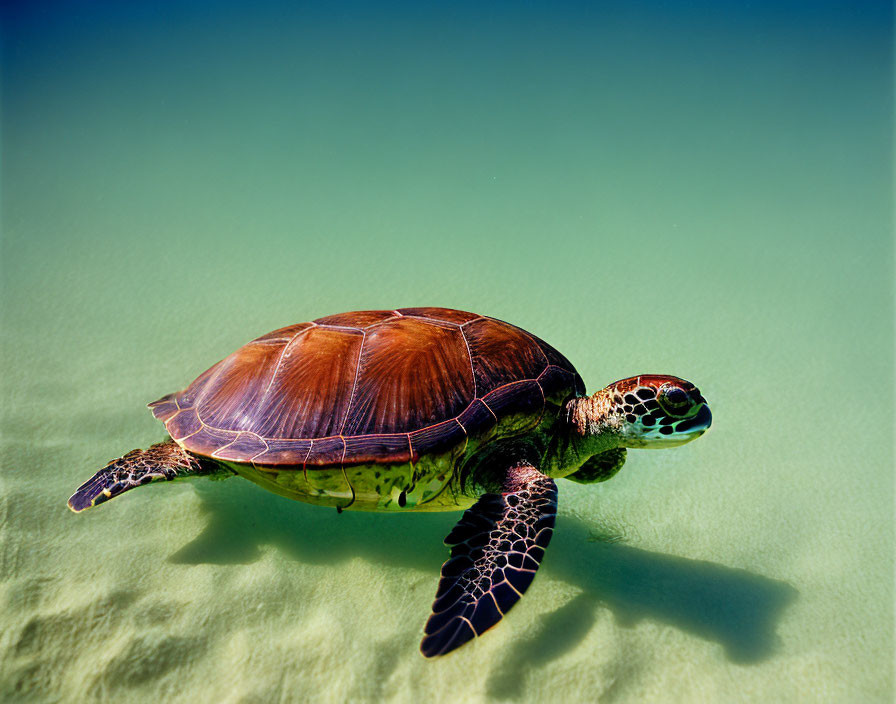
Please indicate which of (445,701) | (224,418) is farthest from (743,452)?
(224,418)

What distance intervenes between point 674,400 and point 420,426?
681 millimetres

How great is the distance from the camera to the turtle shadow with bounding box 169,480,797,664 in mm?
1347

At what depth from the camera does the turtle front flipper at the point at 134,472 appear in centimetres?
145

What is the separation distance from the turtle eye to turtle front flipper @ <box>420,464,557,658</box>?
379mm

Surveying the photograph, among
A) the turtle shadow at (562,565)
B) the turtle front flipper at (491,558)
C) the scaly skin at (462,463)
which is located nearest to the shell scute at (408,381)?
the scaly skin at (462,463)

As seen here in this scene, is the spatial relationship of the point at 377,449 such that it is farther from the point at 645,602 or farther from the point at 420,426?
the point at 645,602

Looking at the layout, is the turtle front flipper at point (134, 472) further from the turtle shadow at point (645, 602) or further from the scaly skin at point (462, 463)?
the turtle shadow at point (645, 602)

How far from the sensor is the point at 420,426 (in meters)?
1.44

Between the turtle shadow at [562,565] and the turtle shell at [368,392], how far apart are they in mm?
284

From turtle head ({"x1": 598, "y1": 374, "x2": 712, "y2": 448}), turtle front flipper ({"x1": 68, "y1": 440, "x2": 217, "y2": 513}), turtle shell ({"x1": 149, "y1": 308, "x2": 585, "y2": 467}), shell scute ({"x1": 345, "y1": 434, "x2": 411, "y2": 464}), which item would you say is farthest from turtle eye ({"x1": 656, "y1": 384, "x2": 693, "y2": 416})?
turtle front flipper ({"x1": 68, "y1": 440, "x2": 217, "y2": 513})

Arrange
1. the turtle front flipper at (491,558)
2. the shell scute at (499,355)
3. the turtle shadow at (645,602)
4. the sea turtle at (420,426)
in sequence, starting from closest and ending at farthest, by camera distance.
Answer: the turtle front flipper at (491,558) → the turtle shadow at (645,602) → the sea turtle at (420,426) → the shell scute at (499,355)

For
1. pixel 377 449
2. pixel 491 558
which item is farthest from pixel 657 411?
pixel 377 449

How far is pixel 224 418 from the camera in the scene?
155cm

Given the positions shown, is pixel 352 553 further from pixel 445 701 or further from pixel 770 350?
pixel 770 350
